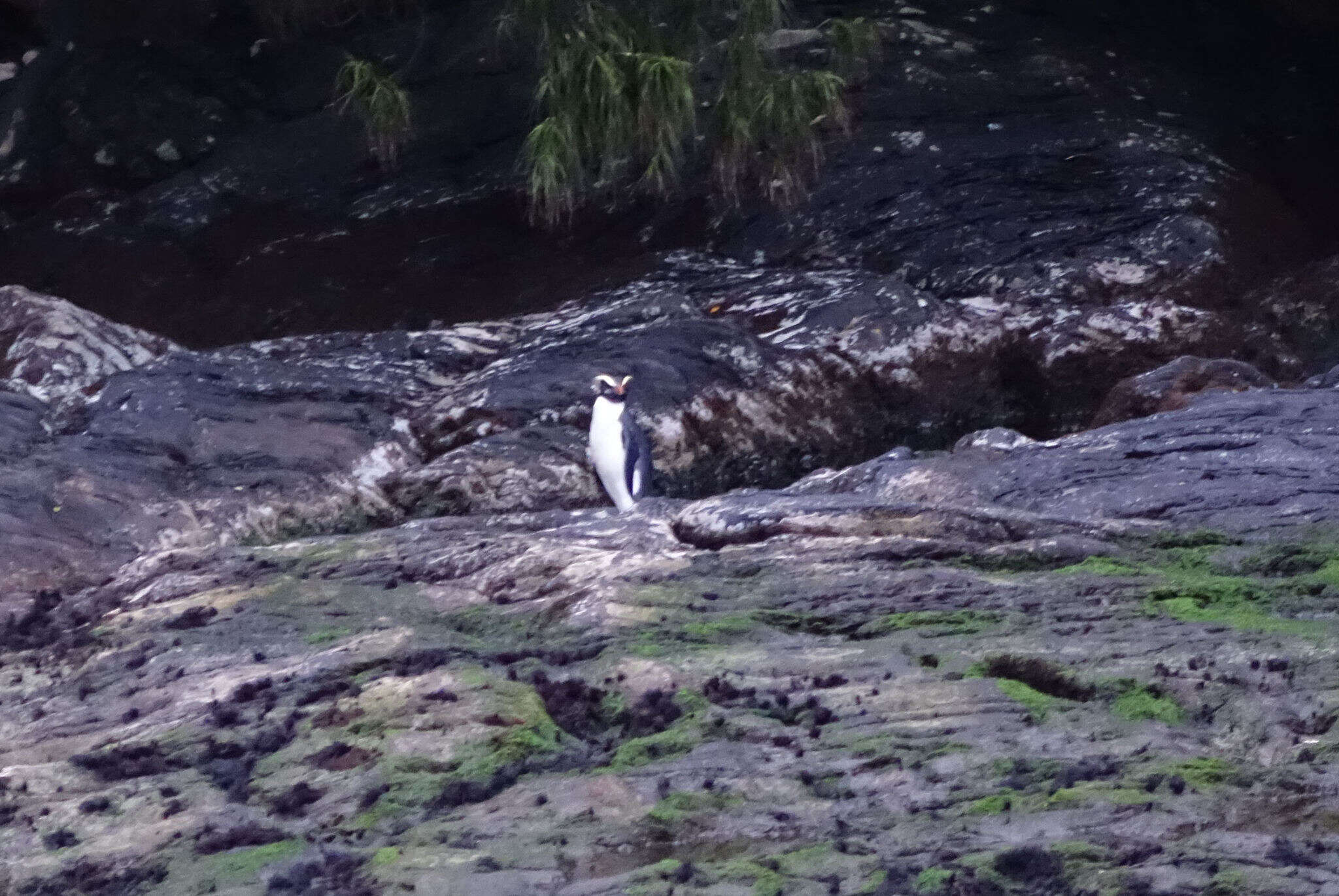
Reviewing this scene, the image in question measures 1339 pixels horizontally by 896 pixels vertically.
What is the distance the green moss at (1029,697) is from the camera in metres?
4.12

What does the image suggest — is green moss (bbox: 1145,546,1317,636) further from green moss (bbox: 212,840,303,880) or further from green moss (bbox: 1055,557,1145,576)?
green moss (bbox: 212,840,303,880)

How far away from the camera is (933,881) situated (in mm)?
3295

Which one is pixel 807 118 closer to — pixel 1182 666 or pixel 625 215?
pixel 625 215

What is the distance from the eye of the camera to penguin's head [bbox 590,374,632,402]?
8578 millimetres

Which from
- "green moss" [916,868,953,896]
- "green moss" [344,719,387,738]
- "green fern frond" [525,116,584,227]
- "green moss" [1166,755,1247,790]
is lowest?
"green moss" [1166,755,1247,790]

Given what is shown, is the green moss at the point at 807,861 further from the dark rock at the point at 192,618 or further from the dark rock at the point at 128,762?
the dark rock at the point at 192,618

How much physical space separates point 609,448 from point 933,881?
5.24 metres

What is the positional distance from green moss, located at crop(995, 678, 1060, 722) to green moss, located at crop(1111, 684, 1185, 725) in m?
0.19

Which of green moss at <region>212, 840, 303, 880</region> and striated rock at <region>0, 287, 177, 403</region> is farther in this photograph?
striated rock at <region>0, 287, 177, 403</region>

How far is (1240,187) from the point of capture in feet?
40.2

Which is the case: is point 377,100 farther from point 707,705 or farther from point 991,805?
point 991,805

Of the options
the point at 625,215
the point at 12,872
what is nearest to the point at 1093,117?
the point at 625,215

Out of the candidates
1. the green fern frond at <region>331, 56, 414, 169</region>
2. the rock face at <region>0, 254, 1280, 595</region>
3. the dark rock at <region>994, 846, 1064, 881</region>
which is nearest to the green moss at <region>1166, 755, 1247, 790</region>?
the dark rock at <region>994, 846, 1064, 881</region>

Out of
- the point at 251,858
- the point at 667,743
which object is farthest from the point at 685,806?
the point at 251,858
